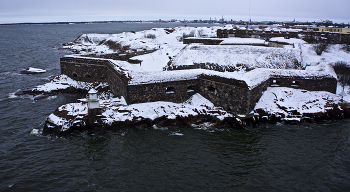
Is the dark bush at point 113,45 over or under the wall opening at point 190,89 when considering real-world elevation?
over

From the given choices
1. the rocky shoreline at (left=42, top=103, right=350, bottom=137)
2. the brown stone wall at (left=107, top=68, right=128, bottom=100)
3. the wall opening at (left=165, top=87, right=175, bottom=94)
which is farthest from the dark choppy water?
the brown stone wall at (left=107, top=68, right=128, bottom=100)

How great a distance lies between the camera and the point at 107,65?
2716 cm

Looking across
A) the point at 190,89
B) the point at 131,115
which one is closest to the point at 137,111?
the point at 131,115

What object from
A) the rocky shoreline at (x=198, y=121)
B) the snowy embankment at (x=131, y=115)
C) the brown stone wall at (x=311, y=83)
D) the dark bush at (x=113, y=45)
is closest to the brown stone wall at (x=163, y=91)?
the snowy embankment at (x=131, y=115)

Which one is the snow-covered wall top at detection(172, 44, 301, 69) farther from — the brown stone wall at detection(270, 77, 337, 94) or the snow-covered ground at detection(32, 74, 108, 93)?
the snow-covered ground at detection(32, 74, 108, 93)

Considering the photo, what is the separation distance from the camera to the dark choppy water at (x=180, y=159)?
41.9 feet

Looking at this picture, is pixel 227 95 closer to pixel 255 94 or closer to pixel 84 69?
pixel 255 94

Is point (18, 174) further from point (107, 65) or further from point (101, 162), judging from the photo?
point (107, 65)

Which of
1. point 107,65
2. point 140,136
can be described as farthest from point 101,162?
point 107,65

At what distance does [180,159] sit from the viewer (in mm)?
14852

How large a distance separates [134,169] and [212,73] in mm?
11403

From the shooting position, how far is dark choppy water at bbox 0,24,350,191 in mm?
12766

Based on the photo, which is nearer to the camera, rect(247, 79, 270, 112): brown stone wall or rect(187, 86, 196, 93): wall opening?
rect(247, 79, 270, 112): brown stone wall

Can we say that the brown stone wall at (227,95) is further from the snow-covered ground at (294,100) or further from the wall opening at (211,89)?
the snow-covered ground at (294,100)
